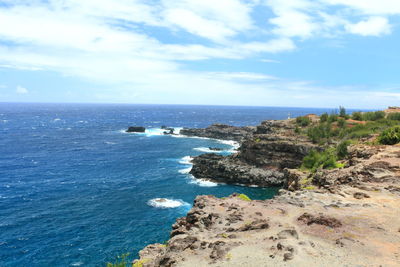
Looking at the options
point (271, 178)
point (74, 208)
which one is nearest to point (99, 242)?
point (74, 208)

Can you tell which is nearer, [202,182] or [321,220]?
[321,220]

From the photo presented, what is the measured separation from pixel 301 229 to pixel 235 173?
151ft

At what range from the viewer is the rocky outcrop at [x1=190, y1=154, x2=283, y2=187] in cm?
6462

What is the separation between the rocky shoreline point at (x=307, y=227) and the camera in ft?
56.2

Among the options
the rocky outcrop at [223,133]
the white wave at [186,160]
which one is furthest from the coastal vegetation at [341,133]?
the rocky outcrop at [223,133]

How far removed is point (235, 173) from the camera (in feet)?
219

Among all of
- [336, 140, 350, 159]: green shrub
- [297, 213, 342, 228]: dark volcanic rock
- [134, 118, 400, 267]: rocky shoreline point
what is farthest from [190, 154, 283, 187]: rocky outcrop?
[297, 213, 342, 228]: dark volcanic rock

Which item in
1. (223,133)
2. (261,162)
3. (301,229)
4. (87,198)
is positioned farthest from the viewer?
(223,133)

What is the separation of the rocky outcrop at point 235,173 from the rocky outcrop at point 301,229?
3260 cm

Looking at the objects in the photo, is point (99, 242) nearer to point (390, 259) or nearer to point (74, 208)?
point (74, 208)

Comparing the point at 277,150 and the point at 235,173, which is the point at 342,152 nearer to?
the point at 277,150

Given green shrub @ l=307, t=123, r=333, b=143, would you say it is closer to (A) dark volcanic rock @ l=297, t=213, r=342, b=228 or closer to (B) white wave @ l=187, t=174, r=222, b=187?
(B) white wave @ l=187, t=174, r=222, b=187

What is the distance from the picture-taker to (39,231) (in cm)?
4072

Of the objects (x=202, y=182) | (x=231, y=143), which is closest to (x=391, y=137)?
(x=202, y=182)
